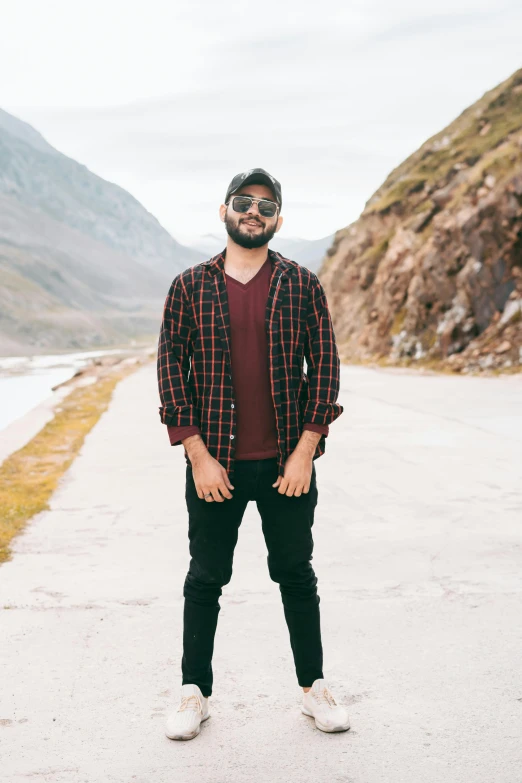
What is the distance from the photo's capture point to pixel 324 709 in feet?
11.3

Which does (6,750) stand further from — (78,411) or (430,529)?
(78,411)

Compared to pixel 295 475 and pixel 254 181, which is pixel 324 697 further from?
pixel 254 181

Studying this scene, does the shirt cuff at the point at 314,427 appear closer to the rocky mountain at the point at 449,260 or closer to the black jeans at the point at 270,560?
the black jeans at the point at 270,560

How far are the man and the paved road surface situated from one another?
29cm

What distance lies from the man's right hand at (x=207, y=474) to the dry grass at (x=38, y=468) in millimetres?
3286

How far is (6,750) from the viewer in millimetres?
3275

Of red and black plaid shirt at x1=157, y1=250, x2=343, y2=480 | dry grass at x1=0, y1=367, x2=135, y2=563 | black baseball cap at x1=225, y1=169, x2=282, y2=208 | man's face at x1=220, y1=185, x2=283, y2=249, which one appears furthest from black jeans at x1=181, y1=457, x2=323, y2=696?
dry grass at x1=0, y1=367, x2=135, y2=563

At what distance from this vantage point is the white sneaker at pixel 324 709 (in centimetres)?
342

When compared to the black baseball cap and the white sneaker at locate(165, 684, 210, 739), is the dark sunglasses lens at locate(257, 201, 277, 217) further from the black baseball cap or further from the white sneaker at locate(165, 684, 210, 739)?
the white sneaker at locate(165, 684, 210, 739)

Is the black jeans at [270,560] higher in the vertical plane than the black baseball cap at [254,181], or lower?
lower

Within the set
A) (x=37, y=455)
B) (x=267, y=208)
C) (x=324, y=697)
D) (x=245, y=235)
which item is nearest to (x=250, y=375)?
(x=245, y=235)

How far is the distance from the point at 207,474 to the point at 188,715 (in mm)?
986

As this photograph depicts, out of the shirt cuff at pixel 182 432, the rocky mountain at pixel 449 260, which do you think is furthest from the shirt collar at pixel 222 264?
the rocky mountain at pixel 449 260

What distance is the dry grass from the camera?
304 inches
